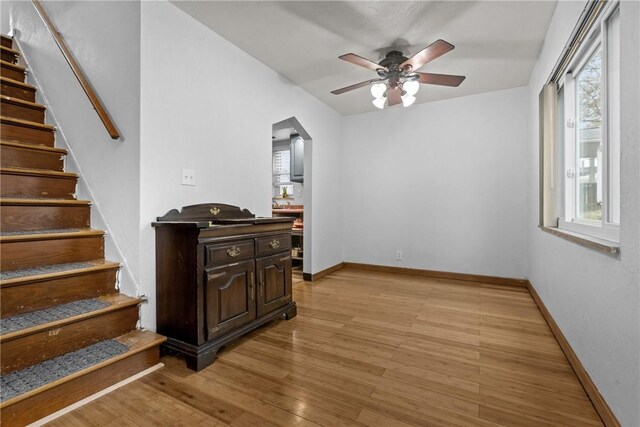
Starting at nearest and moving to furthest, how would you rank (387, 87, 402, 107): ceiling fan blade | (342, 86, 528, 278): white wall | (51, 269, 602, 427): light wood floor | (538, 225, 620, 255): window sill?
(538, 225, 620, 255): window sill < (51, 269, 602, 427): light wood floor < (387, 87, 402, 107): ceiling fan blade < (342, 86, 528, 278): white wall

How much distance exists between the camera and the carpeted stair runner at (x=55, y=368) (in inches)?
52.9

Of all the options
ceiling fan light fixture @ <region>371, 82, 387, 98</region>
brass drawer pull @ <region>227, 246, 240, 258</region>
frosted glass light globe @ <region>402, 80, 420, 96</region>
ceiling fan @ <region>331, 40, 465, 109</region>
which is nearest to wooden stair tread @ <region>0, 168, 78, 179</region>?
brass drawer pull @ <region>227, 246, 240, 258</region>

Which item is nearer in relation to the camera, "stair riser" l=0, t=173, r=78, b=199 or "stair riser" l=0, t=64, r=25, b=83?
"stair riser" l=0, t=173, r=78, b=199

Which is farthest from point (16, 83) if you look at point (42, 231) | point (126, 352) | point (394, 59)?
point (394, 59)

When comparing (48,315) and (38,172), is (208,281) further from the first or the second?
(38,172)

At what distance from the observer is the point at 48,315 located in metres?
1.66

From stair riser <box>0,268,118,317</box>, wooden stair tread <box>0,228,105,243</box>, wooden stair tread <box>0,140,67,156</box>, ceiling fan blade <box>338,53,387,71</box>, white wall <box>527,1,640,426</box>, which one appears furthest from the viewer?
ceiling fan blade <box>338,53,387,71</box>

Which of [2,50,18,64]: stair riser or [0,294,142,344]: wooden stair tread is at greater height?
[2,50,18,64]: stair riser

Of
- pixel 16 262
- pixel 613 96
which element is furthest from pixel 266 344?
pixel 613 96

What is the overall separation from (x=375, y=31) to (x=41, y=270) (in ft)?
10.0

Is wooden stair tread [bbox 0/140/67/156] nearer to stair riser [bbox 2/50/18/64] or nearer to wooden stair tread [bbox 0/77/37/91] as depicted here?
wooden stair tread [bbox 0/77/37/91]

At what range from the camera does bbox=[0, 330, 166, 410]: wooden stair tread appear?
1.30 meters

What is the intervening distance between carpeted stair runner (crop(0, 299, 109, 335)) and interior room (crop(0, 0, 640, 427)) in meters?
0.02

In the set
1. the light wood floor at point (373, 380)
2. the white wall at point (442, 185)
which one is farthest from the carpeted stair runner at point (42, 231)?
the white wall at point (442, 185)
